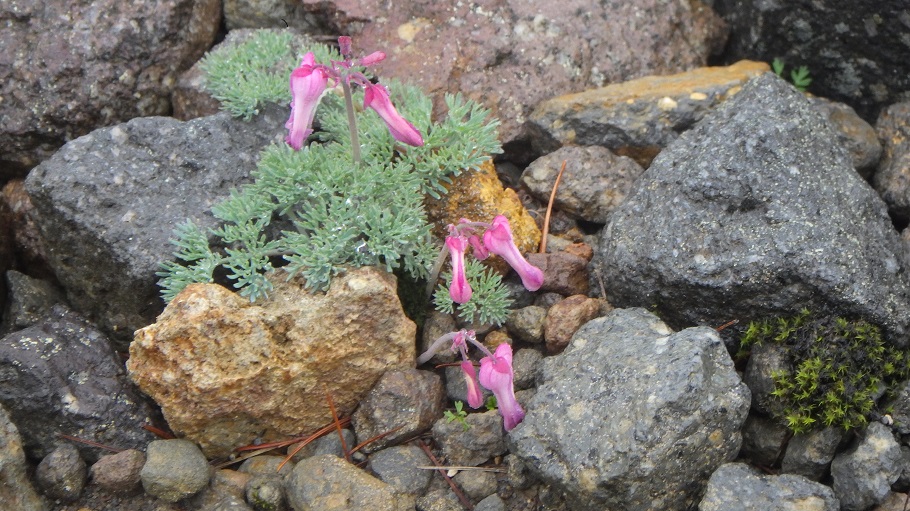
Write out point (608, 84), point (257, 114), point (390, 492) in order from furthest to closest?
point (608, 84)
point (257, 114)
point (390, 492)

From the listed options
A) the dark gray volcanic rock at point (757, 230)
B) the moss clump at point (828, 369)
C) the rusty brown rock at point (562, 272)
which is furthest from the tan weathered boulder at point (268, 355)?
the moss clump at point (828, 369)

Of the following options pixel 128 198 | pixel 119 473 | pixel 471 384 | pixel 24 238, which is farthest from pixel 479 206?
pixel 24 238

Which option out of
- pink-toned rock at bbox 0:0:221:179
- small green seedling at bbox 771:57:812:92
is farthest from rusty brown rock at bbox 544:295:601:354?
pink-toned rock at bbox 0:0:221:179

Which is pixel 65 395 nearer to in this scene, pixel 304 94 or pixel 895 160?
pixel 304 94

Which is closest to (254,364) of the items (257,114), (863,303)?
(257,114)

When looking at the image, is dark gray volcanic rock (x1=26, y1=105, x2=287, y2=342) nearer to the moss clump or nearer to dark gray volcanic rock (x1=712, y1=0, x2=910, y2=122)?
the moss clump

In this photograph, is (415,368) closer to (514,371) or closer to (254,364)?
(514,371)
